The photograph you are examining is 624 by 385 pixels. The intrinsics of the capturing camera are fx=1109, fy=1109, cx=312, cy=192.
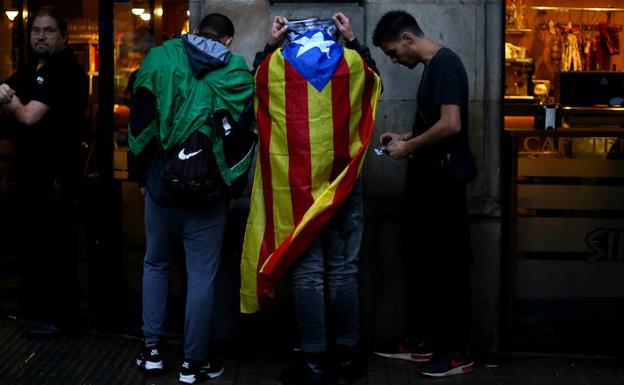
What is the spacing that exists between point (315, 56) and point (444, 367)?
1879mm

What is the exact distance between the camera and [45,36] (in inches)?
261

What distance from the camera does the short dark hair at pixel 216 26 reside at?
585cm

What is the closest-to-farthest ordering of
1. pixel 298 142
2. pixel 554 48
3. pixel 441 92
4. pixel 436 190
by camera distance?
pixel 298 142 → pixel 441 92 → pixel 436 190 → pixel 554 48

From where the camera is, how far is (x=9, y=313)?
7477mm

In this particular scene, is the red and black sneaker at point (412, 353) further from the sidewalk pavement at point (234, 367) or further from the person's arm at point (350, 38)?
the person's arm at point (350, 38)

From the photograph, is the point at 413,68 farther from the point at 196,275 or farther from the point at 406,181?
the point at 196,275

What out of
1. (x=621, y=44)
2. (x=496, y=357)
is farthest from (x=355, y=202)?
(x=621, y=44)

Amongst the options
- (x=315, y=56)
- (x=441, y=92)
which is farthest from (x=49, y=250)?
(x=441, y=92)

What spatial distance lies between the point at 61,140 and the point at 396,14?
2226mm

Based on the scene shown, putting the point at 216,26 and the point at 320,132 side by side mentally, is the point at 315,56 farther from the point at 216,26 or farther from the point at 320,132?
the point at 216,26

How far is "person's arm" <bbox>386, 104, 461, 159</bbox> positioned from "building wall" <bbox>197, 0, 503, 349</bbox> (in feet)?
1.68

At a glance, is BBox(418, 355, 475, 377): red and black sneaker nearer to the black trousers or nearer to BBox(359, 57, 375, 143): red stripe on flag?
BBox(359, 57, 375, 143): red stripe on flag

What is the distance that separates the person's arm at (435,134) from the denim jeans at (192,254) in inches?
38.7

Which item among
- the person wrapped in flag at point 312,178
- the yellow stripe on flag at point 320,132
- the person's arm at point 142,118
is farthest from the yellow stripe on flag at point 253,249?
the person's arm at point 142,118
